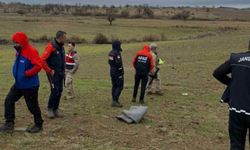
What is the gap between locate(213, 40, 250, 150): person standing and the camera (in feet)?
21.5

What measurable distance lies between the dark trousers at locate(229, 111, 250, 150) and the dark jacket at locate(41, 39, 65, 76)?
5.05m

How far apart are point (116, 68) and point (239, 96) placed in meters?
6.74

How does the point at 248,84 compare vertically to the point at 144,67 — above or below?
above

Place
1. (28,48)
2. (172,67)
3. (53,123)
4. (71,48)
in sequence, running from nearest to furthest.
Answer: (28,48) → (53,123) → (71,48) → (172,67)

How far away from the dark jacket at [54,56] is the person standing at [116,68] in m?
2.35

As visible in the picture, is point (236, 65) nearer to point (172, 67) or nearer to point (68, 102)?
point (68, 102)

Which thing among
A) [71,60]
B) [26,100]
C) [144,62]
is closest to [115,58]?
[144,62]

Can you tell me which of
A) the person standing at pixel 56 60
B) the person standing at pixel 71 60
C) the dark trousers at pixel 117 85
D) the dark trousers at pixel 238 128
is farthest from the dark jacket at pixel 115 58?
the dark trousers at pixel 238 128

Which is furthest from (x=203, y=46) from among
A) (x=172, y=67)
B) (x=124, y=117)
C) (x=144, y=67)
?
(x=124, y=117)

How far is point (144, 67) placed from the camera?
13984 millimetres

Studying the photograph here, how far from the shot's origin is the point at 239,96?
6660 mm

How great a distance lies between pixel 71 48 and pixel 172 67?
44.4ft

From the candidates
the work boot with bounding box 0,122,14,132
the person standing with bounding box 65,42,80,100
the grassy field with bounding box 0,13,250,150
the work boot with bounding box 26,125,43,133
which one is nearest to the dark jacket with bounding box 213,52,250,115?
the grassy field with bounding box 0,13,250,150

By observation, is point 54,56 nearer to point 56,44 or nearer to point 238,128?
point 56,44
